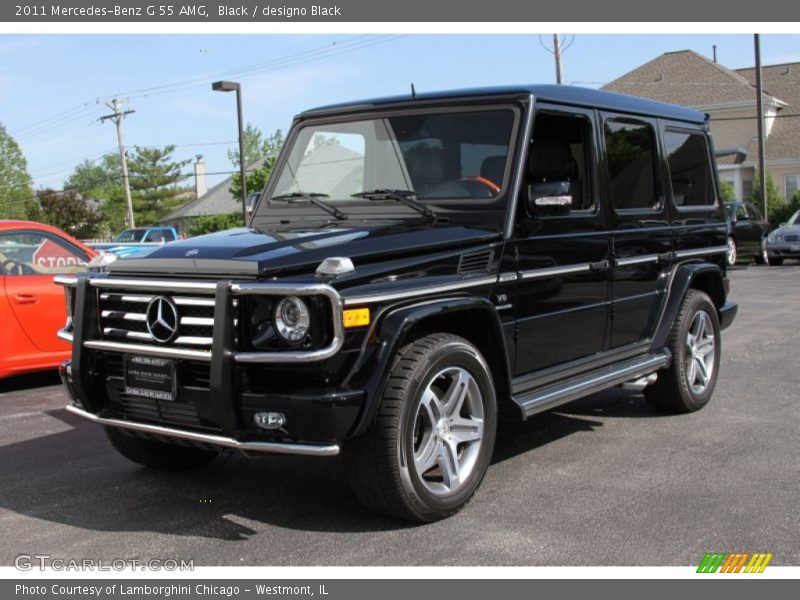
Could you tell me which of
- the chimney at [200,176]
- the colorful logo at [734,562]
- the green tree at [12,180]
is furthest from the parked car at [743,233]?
the green tree at [12,180]

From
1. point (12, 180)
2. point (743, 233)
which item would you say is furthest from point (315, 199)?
point (12, 180)

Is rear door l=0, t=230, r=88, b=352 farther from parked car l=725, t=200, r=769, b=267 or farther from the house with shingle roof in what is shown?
the house with shingle roof

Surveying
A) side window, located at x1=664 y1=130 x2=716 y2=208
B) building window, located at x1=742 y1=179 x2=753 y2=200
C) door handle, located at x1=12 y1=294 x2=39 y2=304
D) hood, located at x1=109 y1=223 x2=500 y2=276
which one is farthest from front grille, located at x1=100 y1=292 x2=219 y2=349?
building window, located at x1=742 y1=179 x2=753 y2=200

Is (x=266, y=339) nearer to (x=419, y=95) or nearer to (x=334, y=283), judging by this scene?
(x=334, y=283)

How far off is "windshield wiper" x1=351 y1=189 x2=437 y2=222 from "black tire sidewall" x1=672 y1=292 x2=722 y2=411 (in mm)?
2475

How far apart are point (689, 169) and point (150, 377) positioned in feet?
15.3

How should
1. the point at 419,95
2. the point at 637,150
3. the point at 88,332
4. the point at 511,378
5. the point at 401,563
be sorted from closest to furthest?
the point at 401,563
the point at 88,332
the point at 511,378
the point at 419,95
the point at 637,150

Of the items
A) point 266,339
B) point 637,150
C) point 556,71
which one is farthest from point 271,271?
point 556,71

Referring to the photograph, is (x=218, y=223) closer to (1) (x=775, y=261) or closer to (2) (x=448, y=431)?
(1) (x=775, y=261)

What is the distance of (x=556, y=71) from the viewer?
2706 centimetres

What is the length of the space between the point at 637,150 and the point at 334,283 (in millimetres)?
3274

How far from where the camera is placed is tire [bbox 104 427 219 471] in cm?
521

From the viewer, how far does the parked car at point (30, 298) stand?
804 centimetres

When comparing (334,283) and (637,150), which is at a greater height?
(637,150)
